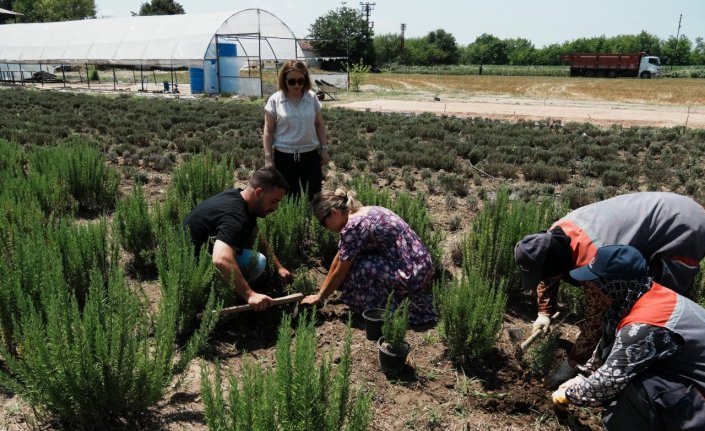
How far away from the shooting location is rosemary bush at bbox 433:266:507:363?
2.97m

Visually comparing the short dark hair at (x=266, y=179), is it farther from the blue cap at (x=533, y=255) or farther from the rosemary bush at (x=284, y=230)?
the blue cap at (x=533, y=255)

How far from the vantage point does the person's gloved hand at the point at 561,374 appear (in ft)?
9.48

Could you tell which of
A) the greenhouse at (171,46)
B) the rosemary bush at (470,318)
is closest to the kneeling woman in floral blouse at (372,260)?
the rosemary bush at (470,318)

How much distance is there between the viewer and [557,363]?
3152 mm

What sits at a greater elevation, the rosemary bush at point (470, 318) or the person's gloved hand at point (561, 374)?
the rosemary bush at point (470, 318)

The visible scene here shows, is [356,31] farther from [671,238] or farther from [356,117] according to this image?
[671,238]

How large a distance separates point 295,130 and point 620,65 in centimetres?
5425

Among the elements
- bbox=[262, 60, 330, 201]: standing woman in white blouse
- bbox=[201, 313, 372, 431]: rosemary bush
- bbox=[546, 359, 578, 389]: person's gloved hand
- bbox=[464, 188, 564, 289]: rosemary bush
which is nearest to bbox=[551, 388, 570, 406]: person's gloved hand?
bbox=[546, 359, 578, 389]: person's gloved hand

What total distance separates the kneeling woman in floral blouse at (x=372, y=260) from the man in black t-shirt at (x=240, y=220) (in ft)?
1.05

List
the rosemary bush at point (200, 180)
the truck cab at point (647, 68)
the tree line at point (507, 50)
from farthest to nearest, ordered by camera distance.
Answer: the tree line at point (507, 50) → the truck cab at point (647, 68) → the rosemary bush at point (200, 180)

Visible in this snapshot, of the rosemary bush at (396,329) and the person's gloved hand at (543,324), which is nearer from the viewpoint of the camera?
the rosemary bush at (396,329)

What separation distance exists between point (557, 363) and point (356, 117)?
42.0 feet

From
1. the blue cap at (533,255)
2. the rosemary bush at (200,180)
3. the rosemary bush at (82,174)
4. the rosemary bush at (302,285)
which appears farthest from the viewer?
the rosemary bush at (82,174)

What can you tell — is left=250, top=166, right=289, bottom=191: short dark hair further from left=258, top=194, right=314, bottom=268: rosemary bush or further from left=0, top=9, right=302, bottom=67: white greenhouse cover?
left=0, top=9, right=302, bottom=67: white greenhouse cover
